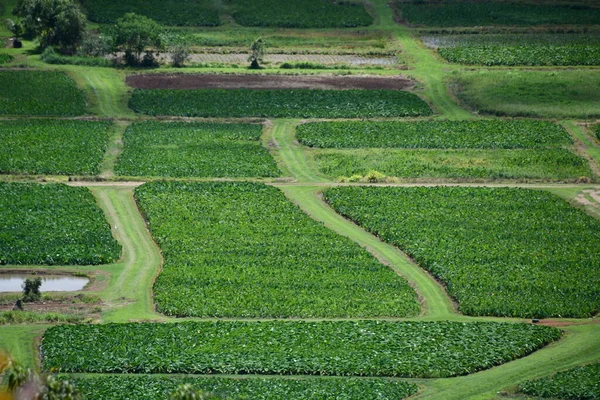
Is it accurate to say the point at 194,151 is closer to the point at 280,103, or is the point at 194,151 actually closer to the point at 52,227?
the point at 280,103

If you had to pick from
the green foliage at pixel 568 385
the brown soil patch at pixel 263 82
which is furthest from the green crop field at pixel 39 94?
the green foliage at pixel 568 385

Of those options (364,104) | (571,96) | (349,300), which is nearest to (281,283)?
(349,300)

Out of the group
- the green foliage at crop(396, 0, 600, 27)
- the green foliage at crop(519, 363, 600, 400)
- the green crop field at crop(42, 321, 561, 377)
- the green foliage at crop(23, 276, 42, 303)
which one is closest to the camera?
the green foliage at crop(519, 363, 600, 400)

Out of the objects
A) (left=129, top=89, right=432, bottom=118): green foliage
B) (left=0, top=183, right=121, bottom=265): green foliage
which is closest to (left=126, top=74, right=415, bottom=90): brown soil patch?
(left=129, top=89, right=432, bottom=118): green foliage

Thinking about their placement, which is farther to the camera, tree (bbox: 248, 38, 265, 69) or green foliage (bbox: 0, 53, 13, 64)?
tree (bbox: 248, 38, 265, 69)

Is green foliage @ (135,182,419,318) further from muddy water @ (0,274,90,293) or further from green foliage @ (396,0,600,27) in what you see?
green foliage @ (396,0,600,27)

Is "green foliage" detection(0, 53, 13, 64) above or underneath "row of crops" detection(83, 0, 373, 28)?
underneath

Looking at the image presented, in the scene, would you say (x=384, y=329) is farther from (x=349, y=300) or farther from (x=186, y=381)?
(x=186, y=381)
